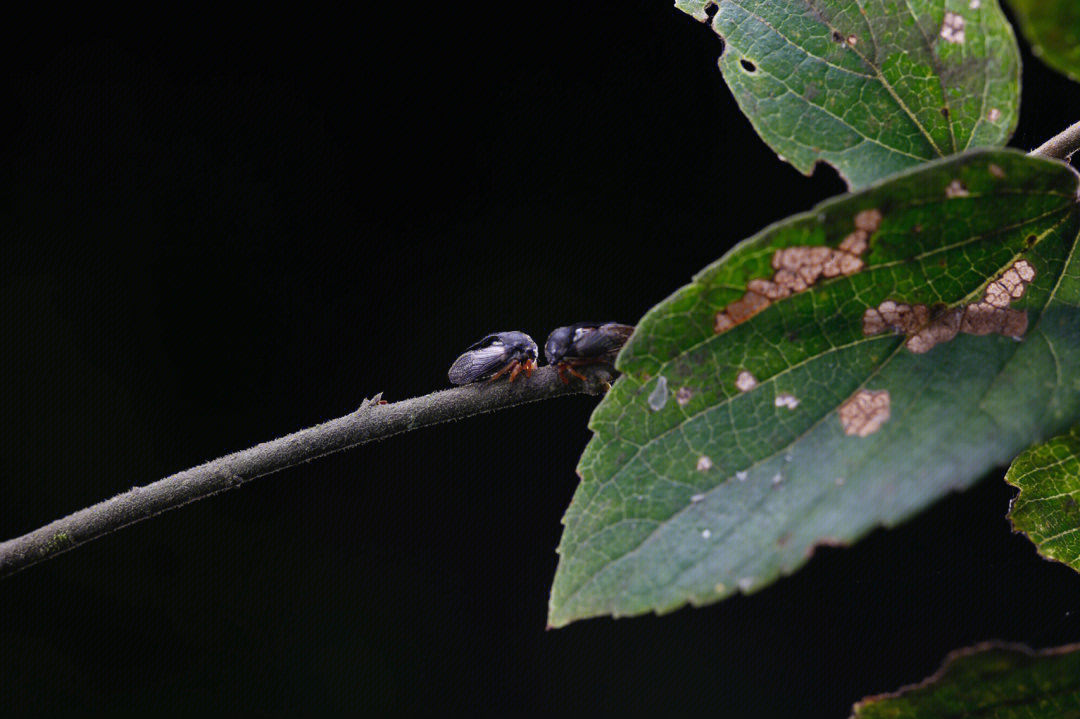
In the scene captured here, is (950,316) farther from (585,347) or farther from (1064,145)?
(585,347)

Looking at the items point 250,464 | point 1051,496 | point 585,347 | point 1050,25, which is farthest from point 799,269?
point 250,464

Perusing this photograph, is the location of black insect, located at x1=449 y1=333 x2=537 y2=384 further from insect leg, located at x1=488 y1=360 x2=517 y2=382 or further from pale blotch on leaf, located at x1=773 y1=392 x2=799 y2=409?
pale blotch on leaf, located at x1=773 y1=392 x2=799 y2=409

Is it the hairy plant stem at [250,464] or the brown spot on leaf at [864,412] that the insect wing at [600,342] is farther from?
the brown spot on leaf at [864,412]

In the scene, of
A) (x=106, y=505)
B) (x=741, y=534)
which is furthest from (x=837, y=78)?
(x=106, y=505)

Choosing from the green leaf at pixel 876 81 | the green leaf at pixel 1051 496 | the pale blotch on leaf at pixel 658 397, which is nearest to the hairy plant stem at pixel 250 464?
the pale blotch on leaf at pixel 658 397

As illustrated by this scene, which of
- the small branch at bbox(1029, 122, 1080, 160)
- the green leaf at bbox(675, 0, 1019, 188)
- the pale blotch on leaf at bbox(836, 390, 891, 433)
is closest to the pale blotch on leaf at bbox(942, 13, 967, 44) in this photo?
the green leaf at bbox(675, 0, 1019, 188)

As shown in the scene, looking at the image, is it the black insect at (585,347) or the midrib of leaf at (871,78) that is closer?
the midrib of leaf at (871,78)
